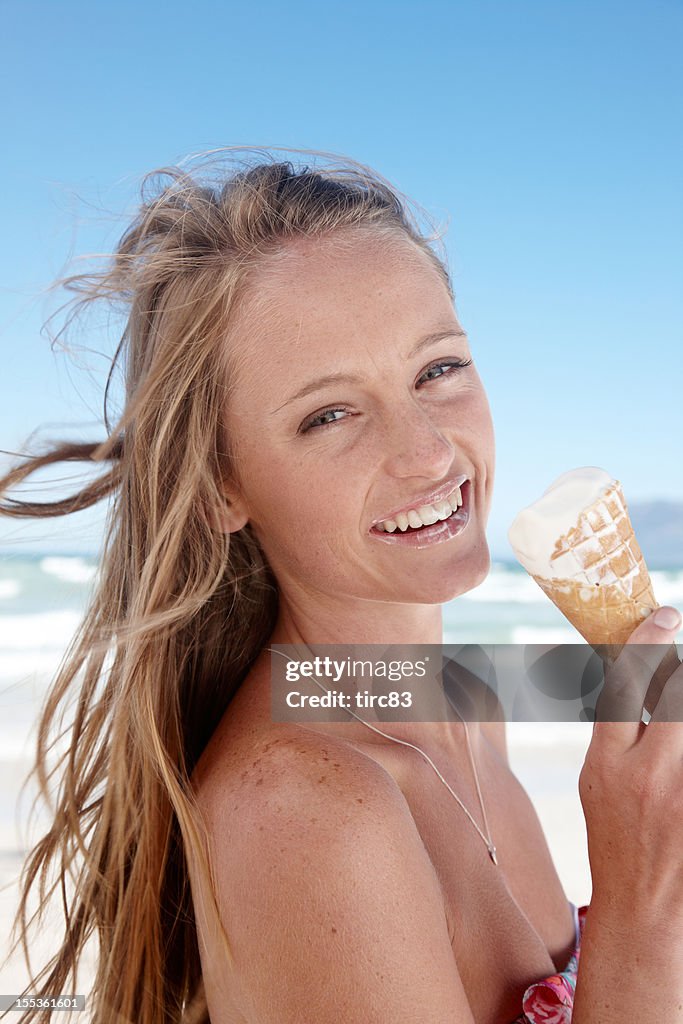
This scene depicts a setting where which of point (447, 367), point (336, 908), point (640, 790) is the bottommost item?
point (336, 908)

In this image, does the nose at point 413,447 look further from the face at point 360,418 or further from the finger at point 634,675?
the finger at point 634,675

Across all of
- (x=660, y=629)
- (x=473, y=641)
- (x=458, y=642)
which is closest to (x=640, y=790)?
(x=660, y=629)

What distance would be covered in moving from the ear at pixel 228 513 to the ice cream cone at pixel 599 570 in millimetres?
711

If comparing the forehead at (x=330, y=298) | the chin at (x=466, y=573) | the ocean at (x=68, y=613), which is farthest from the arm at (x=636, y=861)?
the ocean at (x=68, y=613)

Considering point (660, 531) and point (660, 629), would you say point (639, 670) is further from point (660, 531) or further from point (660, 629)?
point (660, 531)

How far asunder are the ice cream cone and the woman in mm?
206

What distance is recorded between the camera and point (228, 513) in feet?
7.74

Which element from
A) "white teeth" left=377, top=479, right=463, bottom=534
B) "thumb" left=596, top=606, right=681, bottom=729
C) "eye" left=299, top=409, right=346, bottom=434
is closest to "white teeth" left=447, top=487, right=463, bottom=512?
"white teeth" left=377, top=479, right=463, bottom=534

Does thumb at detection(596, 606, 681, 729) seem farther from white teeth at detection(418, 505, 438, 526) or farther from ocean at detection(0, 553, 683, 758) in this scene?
ocean at detection(0, 553, 683, 758)

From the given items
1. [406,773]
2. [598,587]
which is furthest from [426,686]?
[598,587]

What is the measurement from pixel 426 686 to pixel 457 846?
1.41ft

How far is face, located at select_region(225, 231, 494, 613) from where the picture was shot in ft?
6.79

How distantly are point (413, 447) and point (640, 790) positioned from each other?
82cm

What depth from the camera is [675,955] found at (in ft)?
5.95
